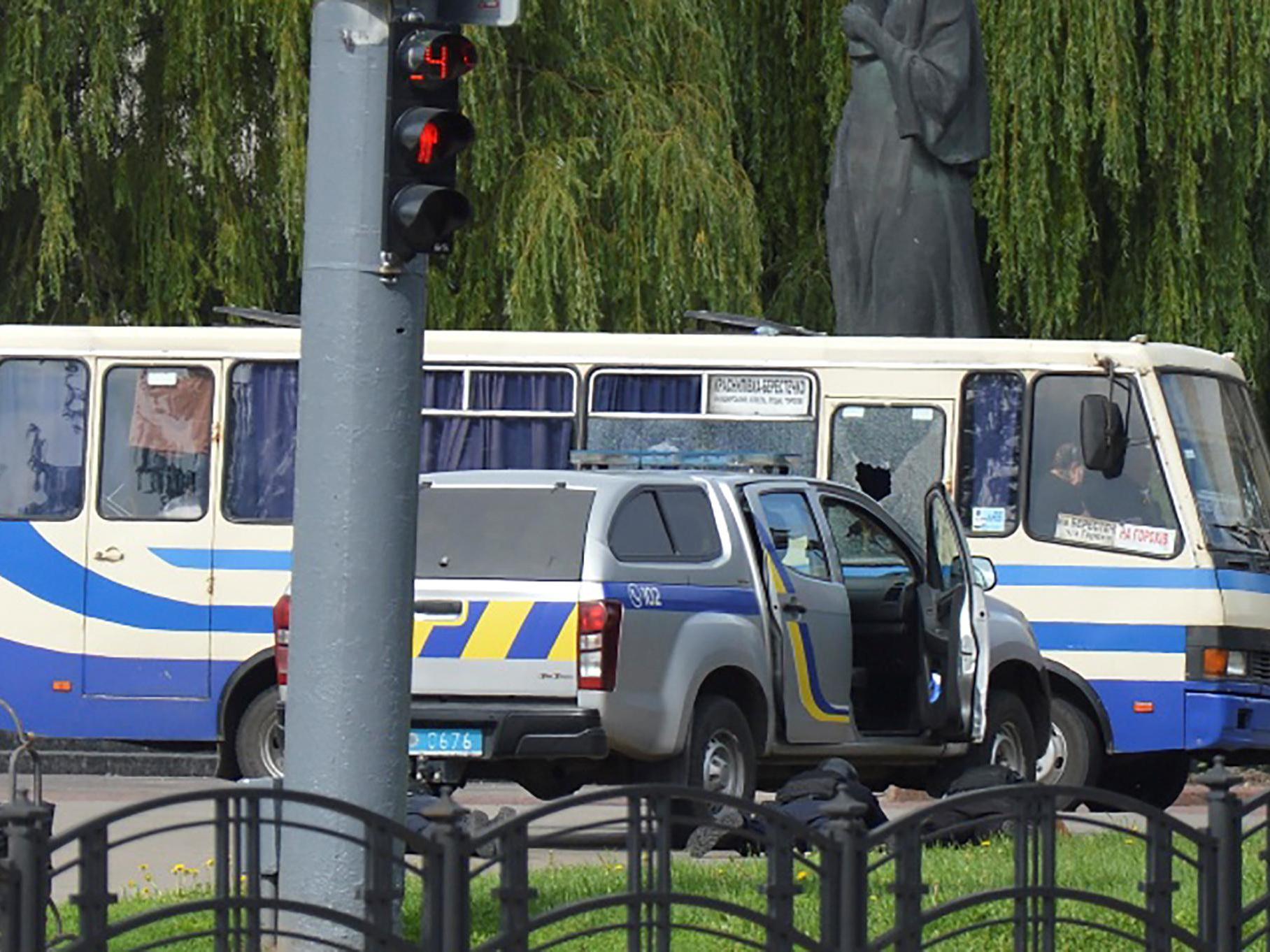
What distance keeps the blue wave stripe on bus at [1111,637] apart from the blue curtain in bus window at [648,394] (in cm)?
253

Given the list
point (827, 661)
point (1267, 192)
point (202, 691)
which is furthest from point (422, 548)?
point (1267, 192)

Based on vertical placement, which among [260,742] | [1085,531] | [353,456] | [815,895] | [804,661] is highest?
[353,456]

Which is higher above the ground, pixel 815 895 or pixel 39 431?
pixel 39 431

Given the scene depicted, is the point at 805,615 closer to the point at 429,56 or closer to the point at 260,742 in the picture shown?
the point at 260,742

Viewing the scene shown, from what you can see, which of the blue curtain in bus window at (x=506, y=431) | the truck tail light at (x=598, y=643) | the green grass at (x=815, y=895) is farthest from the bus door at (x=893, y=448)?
the green grass at (x=815, y=895)

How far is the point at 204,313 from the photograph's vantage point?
21.6 meters

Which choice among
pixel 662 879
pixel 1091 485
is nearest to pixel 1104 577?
pixel 1091 485

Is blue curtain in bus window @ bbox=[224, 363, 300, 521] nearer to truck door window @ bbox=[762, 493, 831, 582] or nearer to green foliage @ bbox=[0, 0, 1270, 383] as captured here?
green foliage @ bbox=[0, 0, 1270, 383]

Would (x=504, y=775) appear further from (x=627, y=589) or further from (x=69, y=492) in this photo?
(x=69, y=492)

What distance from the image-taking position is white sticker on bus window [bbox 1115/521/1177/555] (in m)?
17.0

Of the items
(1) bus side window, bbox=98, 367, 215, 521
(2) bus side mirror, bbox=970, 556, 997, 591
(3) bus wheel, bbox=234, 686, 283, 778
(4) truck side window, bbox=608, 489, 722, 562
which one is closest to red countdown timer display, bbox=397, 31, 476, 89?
(4) truck side window, bbox=608, 489, 722, 562

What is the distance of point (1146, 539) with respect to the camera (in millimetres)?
17000

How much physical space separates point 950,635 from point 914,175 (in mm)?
Result: 6088

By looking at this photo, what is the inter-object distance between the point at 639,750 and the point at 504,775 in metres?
1.46
